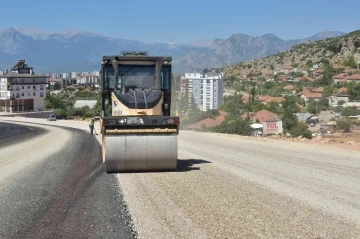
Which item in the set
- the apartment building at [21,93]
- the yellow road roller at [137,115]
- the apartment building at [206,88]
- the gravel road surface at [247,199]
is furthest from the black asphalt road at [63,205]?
the apartment building at [21,93]

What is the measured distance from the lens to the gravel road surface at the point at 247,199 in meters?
8.95

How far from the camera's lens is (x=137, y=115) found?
49.1 feet

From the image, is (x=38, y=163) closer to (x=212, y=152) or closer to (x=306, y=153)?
(x=212, y=152)

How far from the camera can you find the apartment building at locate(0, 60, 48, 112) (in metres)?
123

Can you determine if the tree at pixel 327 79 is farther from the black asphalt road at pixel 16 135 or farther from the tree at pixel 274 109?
the black asphalt road at pixel 16 135

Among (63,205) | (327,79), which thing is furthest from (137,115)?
(327,79)

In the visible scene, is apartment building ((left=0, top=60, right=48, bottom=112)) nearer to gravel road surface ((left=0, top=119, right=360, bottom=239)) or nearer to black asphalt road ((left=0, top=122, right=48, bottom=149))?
black asphalt road ((left=0, top=122, right=48, bottom=149))

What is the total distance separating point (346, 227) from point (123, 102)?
792cm

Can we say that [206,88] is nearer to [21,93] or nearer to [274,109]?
[21,93]

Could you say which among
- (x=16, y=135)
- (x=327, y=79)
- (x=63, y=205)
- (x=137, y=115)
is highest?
(x=327, y=79)

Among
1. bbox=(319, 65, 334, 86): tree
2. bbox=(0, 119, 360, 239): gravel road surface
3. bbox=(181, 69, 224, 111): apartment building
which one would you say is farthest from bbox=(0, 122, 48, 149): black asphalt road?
bbox=(319, 65, 334, 86): tree

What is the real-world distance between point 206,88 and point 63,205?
119 meters

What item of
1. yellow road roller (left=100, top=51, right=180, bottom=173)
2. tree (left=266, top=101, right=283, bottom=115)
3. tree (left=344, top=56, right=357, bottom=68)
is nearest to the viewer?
yellow road roller (left=100, top=51, right=180, bottom=173)

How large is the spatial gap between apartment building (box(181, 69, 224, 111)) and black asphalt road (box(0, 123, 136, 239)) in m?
108
